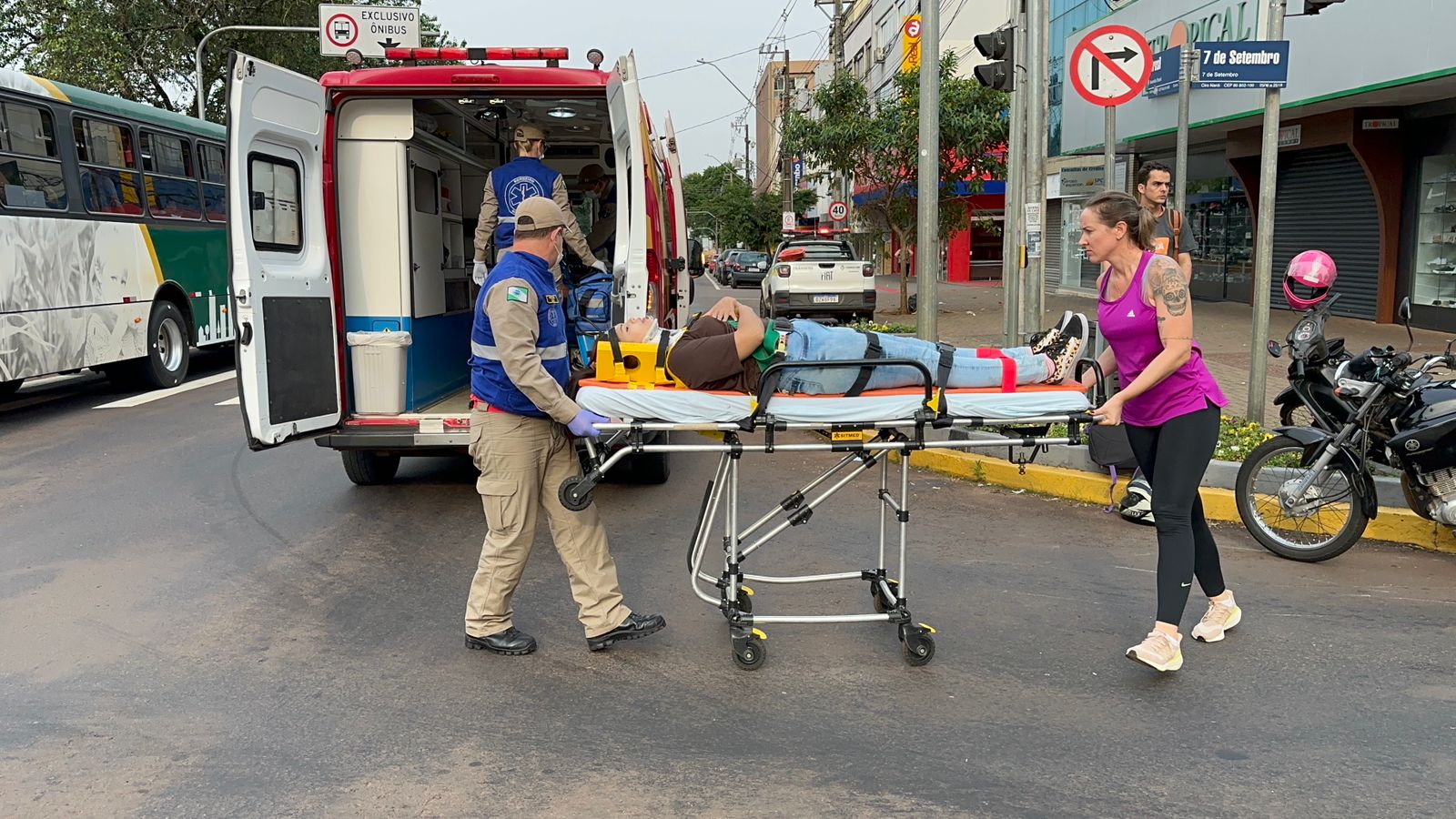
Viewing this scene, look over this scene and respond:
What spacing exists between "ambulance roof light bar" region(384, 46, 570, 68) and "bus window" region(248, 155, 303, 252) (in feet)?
3.08

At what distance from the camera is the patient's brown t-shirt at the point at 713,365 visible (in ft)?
13.9

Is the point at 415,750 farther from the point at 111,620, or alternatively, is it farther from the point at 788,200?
the point at 788,200

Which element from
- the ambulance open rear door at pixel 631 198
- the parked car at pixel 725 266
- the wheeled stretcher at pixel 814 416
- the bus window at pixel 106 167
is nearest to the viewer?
the wheeled stretcher at pixel 814 416

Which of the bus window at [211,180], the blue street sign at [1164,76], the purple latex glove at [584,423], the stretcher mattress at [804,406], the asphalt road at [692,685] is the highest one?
the blue street sign at [1164,76]

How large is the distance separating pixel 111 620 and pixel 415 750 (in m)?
2.19

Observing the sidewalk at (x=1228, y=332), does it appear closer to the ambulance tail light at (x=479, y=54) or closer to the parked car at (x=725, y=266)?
the ambulance tail light at (x=479, y=54)

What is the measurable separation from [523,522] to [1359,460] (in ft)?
13.3

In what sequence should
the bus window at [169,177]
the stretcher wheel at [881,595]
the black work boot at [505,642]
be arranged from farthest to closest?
1. the bus window at [169,177]
2. the stretcher wheel at [881,595]
3. the black work boot at [505,642]

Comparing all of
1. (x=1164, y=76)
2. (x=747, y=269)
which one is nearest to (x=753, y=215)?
(x=747, y=269)

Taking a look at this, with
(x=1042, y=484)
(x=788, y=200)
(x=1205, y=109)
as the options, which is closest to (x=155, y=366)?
(x=1042, y=484)

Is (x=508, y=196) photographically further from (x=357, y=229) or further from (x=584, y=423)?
(x=584, y=423)

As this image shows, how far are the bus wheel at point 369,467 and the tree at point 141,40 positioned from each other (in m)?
19.5

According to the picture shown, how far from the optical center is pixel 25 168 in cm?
1061

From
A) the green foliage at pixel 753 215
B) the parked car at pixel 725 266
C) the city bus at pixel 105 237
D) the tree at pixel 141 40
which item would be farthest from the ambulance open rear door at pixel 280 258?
the green foliage at pixel 753 215
